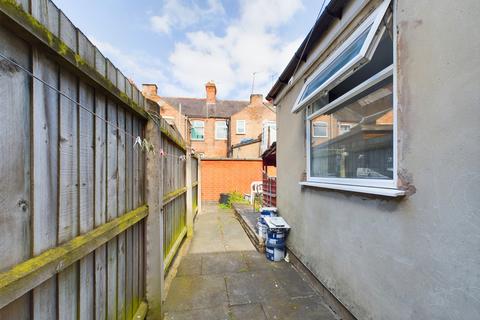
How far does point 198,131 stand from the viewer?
17.2 meters

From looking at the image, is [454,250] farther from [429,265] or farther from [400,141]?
[400,141]

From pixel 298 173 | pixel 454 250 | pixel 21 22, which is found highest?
pixel 21 22

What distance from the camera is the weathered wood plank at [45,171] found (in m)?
0.90

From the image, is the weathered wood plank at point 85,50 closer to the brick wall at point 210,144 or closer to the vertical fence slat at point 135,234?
the vertical fence slat at point 135,234

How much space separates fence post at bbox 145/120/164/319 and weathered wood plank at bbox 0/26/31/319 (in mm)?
1332

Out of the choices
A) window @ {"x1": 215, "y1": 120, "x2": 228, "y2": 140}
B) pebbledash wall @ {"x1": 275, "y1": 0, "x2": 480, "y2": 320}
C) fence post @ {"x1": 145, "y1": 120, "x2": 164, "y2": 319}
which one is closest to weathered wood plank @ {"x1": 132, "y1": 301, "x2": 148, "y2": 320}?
fence post @ {"x1": 145, "y1": 120, "x2": 164, "y2": 319}

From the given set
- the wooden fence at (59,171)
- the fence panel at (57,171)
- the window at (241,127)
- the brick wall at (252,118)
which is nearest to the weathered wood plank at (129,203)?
the wooden fence at (59,171)

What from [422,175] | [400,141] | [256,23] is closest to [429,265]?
[422,175]

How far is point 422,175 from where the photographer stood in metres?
1.50

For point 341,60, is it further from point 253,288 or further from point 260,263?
point 260,263

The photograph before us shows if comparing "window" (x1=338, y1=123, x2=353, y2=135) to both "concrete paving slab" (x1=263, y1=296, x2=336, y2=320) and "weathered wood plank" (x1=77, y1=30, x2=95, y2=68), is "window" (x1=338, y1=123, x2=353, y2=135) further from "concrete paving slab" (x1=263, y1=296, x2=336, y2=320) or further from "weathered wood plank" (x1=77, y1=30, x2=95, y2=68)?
"weathered wood plank" (x1=77, y1=30, x2=95, y2=68)

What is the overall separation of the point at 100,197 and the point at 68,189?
332 millimetres

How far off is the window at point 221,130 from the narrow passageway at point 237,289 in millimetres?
13637

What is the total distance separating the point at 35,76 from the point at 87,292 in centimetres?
118
